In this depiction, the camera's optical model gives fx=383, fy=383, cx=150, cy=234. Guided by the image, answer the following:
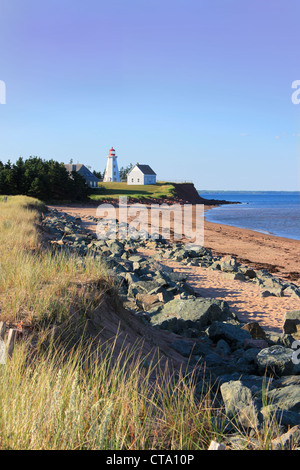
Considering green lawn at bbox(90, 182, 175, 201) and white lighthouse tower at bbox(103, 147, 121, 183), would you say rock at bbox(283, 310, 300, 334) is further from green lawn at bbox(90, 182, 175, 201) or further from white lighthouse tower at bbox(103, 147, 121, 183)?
white lighthouse tower at bbox(103, 147, 121, 183)

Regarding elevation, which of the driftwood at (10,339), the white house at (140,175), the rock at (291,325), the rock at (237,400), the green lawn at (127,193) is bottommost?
the rock at (291,325)

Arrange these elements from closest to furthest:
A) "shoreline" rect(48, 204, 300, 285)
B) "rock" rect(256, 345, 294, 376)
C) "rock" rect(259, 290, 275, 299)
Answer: "rock" rect(256, 345, 294, 376)
"rock" rect(259, 290, 275, 299)
"shoreline" rect(48, 204, 300, 285)

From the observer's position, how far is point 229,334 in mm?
6637

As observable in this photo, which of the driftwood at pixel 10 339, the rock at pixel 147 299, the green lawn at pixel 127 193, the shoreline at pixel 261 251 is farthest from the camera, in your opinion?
the green lawn at pixel 127 193

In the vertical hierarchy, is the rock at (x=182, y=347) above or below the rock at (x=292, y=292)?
above

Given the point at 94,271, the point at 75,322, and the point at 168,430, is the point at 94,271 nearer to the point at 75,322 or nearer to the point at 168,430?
the point at 75,322

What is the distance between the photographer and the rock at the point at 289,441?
252 centimetres

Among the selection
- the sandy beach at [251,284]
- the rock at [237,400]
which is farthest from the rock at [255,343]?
the rock at [237,400]

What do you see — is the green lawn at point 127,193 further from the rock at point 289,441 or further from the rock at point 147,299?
the rock at point 289,441

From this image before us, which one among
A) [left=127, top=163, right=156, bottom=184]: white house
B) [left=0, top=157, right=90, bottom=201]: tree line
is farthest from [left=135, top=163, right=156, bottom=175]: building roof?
[left=0, top=157, right=90, bottom=201]: tree line

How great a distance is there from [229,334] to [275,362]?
1545mm

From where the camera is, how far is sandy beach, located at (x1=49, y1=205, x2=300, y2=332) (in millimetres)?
9234

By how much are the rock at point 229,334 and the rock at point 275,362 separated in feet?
3.84

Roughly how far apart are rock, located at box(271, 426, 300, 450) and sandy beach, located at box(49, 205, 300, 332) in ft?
18.1
